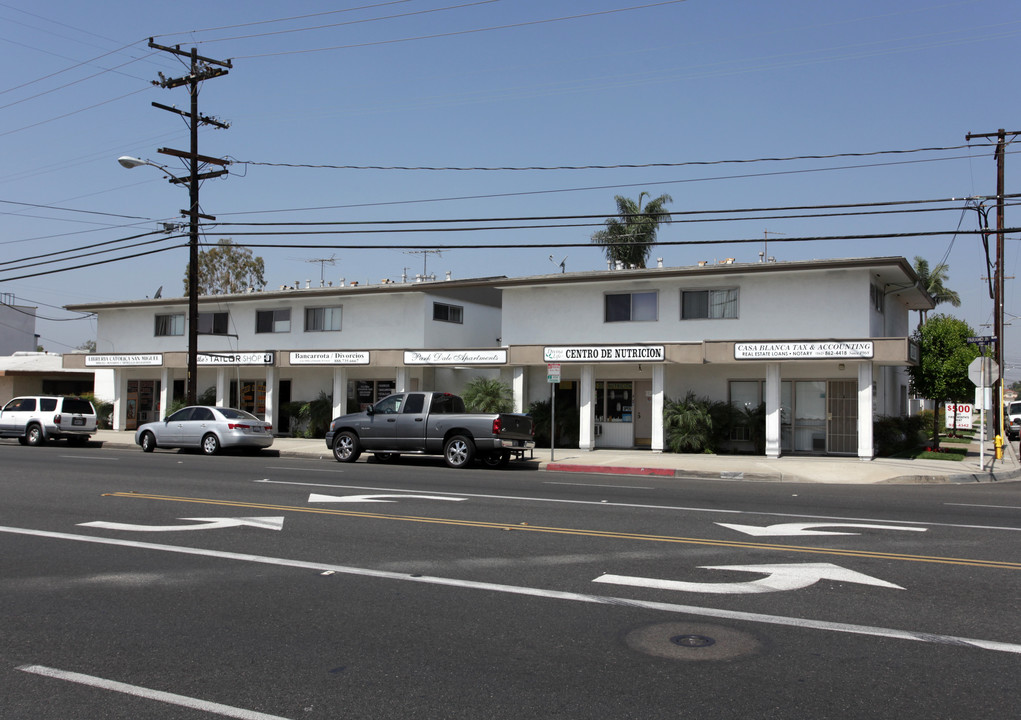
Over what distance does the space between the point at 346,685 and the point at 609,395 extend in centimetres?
2416

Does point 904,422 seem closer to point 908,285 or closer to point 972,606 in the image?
point 908,285

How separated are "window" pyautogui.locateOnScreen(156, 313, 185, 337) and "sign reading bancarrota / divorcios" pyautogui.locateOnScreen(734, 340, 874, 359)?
79.9 ft

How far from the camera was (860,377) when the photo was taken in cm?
2408

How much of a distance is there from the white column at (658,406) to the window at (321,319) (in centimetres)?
1343

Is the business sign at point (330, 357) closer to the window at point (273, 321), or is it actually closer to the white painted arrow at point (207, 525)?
the window at point (273, 321)

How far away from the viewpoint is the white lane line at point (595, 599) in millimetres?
6133

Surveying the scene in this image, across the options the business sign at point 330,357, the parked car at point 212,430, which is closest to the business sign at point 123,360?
the business sign at point 330,357

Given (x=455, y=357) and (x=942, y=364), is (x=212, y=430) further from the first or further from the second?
(x=942, y=364)

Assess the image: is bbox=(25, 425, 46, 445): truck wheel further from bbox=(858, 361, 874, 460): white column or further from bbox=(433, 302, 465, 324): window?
bbox=(858, 361, 874, 460): white column

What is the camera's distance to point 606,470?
21.7 m

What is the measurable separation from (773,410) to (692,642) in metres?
19.9

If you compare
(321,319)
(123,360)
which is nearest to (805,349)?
(321,319)

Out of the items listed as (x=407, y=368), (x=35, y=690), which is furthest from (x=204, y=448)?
(x=35, y=690)

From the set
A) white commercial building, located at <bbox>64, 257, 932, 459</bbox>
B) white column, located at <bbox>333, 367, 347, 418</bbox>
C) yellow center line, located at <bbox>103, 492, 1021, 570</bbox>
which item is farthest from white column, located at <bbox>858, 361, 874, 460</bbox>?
white column, located at <bbox>333, 367, 347, 418</bbox>
